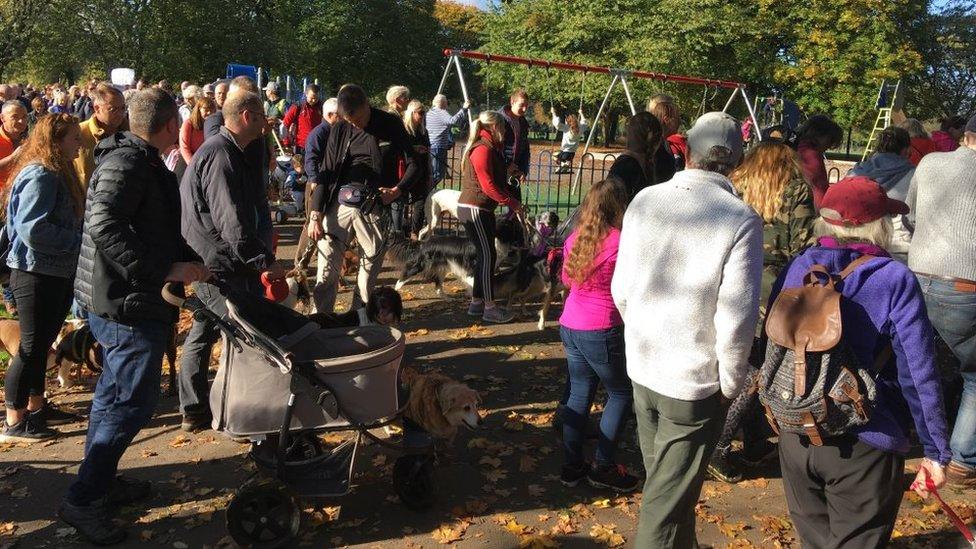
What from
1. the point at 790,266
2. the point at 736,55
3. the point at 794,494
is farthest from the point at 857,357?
the point at 736,55

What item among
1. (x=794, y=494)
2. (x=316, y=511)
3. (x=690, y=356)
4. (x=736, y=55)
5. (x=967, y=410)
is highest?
(x=736, y=55)

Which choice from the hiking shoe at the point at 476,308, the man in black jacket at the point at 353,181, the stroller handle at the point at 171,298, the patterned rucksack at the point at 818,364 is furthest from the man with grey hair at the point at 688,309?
the hiking shoe at the point at 476,308

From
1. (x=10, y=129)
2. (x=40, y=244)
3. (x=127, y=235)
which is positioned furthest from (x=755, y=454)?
(x=10, y=129)

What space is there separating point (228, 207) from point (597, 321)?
7.05ft

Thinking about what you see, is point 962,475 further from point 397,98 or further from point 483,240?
point 397,98

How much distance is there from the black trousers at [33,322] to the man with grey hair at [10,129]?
1.59 m

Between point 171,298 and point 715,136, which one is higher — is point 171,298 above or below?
below

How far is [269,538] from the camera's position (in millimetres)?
3803

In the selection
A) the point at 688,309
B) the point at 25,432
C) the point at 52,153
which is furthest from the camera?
the point at 25,432

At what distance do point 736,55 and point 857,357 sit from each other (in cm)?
2868

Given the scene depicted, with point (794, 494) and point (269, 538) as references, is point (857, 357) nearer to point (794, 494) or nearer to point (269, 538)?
point (794, 494)

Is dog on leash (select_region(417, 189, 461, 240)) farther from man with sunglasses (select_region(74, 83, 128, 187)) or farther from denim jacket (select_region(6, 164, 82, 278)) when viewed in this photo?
denim jacket (select_region(6, 164, 82, 278))

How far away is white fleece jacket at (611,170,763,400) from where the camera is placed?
2709 millimetres

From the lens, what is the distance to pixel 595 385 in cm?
439
